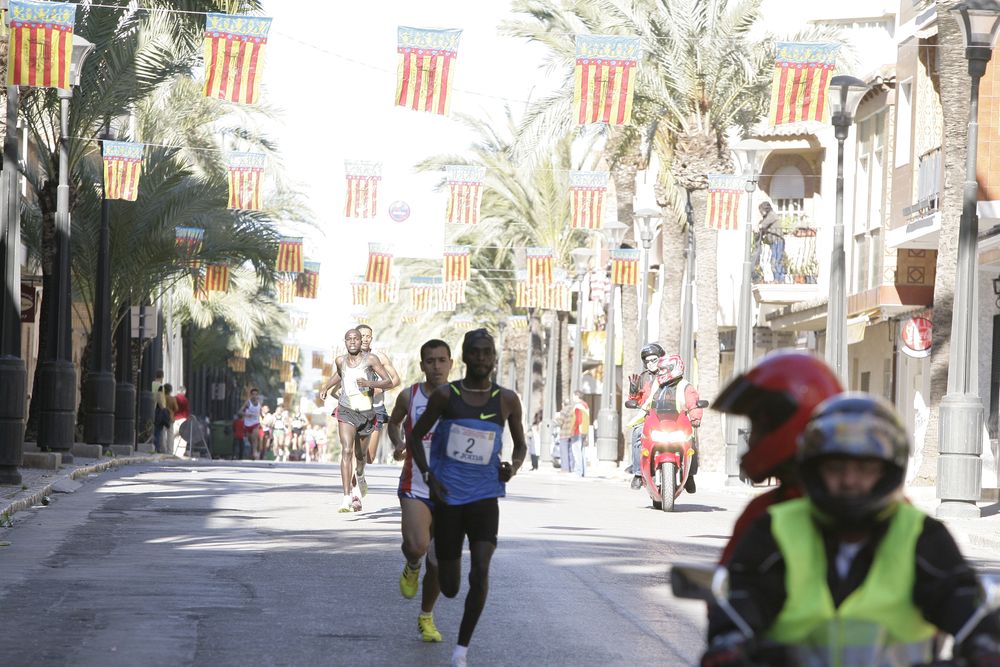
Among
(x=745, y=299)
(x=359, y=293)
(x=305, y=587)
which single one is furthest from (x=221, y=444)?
(x=305, y=587)

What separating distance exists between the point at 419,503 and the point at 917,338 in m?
19.5

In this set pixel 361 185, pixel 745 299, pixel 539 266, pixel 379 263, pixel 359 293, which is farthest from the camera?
pixel 359 293

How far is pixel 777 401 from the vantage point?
3.83m

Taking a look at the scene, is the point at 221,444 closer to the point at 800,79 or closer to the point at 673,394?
the point at 800,79

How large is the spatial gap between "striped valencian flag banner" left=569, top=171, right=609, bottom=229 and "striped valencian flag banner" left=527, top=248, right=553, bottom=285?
7995mm

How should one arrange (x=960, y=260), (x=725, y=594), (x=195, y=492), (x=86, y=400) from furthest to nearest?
(x=86, y=400) → (x=195, y=492) → (x=960, y=260) → (x=725, y=594)

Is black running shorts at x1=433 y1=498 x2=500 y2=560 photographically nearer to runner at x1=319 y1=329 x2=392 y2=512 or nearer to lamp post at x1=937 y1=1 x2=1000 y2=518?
runner at x1=319 y1=329 x2=392 y2=512

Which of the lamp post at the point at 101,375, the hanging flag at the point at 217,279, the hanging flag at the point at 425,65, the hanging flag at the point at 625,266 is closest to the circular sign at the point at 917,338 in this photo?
the hanging flag at the point at 425,65

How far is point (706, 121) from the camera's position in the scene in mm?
33969

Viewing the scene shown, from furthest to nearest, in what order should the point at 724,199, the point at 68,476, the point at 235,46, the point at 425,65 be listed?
the point at 724,199, the point at 425,65, the point at 235,46, the point at 68,476

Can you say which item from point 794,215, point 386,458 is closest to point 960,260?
point 794,215

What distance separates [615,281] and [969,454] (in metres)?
21.9

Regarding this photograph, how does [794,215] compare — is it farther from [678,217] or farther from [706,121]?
[706,121]

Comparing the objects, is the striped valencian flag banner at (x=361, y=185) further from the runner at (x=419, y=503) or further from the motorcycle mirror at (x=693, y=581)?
the motorcycle mirror at (x=693, y=581)
